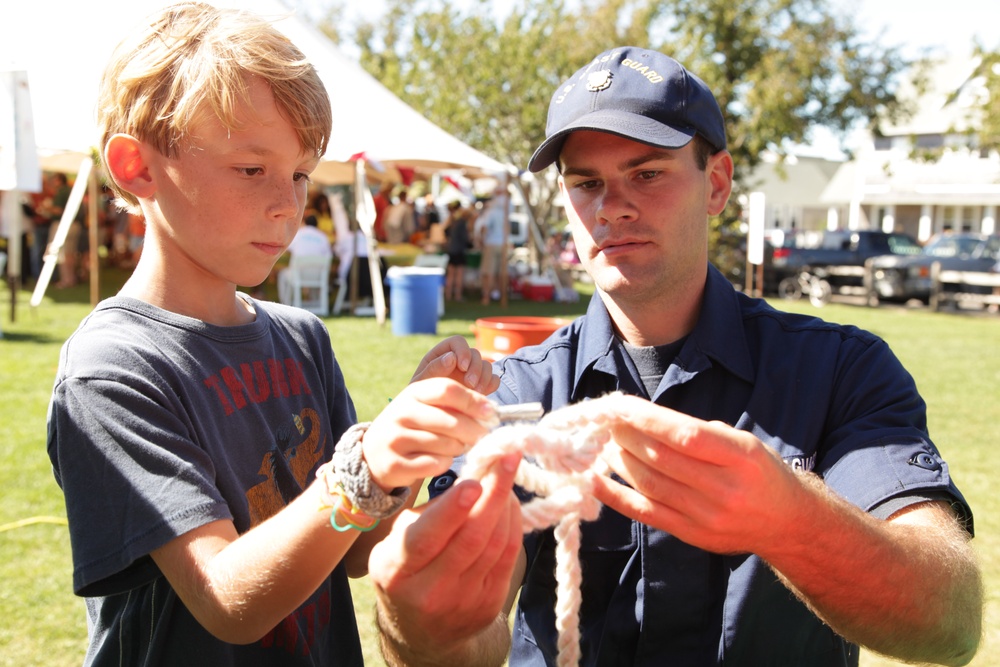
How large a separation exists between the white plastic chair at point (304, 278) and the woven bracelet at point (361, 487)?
13.1m

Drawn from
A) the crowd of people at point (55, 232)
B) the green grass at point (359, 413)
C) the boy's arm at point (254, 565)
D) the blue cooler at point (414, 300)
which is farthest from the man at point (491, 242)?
the boy's arm at point (254, 565)

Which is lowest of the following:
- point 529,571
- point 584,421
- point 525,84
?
point 529,571

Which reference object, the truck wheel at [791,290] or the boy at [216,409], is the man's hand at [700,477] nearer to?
the boy at [216,409]

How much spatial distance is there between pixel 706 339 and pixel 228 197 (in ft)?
4.25

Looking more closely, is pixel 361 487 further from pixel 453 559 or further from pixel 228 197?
pixel 228 197

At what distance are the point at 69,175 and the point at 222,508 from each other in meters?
21.5

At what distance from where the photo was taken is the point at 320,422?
207 centimetres

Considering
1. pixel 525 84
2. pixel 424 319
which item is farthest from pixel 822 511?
pixel 525 84

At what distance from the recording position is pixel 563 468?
4.70 feet

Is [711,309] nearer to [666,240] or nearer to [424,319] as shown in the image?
[666,240]

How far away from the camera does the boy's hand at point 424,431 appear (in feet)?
4.20

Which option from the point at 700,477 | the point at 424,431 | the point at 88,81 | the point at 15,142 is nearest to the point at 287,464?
the point at 424,431

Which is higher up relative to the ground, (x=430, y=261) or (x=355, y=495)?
(x=355, y=495)

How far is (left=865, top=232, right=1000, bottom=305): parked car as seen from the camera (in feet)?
69.2
